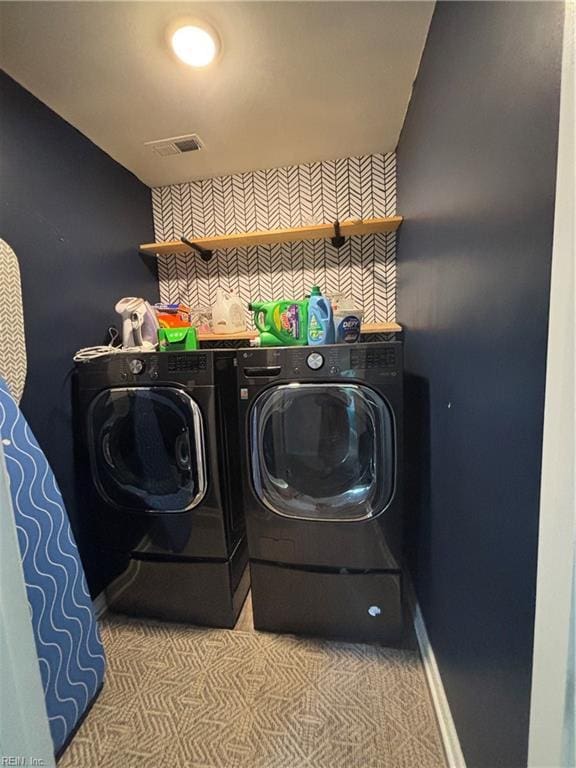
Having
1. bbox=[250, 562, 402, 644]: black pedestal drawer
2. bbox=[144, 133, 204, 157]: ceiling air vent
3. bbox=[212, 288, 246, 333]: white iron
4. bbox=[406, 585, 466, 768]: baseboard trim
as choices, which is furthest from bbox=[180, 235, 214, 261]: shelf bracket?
bbox=[406, 585, 466, 768]: baseboard trim

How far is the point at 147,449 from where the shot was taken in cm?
138

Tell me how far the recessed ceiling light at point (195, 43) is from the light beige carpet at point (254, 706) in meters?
2.29

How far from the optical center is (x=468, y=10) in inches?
30.2

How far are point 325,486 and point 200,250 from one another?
159cm

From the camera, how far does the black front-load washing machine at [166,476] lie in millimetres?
1282

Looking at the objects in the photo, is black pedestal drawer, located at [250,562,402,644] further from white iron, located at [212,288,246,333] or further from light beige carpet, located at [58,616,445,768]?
white iron, located at [212,288,246,333]

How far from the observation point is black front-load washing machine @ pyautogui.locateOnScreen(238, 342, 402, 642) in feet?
3.85

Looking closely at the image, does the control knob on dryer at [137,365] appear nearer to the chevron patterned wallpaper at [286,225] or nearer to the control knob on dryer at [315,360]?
the control knob on dryer at [315,360]

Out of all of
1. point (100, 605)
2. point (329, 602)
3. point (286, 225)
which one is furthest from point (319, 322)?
point (100, 605)

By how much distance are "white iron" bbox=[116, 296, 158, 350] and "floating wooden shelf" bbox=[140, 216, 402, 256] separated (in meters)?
0.46

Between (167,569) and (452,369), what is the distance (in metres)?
1.40

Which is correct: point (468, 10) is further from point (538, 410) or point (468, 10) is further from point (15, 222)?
point (15, 222)

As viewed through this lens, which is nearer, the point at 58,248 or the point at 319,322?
the point at 319,322

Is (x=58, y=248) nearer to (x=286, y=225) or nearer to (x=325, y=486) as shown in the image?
(x=286, y=225)
